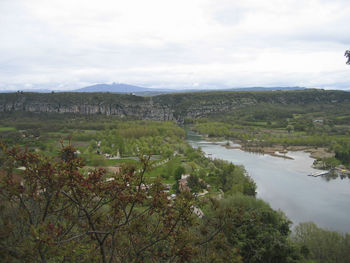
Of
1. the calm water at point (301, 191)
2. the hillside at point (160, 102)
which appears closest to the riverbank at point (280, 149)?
the calm water at point (301, 191)

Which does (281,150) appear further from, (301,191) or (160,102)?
(160,102)

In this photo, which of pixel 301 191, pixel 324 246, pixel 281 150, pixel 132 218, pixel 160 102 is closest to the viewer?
pixel 132 218

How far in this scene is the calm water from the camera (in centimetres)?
1991

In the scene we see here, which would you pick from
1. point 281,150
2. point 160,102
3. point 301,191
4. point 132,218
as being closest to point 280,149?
→ point 281,150

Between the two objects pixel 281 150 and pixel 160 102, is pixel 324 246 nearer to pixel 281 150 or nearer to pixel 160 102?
pixel 281 150

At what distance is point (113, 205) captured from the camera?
123 inches

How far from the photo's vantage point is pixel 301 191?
2520cm

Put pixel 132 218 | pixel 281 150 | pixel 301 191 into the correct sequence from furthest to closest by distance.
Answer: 1. pixel 281 150
2. pixel 301 191
3. pixel 132 218

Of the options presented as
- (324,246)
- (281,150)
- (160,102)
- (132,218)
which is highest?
(160,102)

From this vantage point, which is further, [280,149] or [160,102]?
[160,102]

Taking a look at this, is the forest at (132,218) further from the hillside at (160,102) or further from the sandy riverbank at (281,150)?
the hillside at (160,102)

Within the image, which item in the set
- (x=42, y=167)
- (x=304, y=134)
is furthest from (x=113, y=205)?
(x=304, y=134)

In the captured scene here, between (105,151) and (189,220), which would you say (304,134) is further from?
(189,220)

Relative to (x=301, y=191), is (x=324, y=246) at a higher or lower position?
higher
